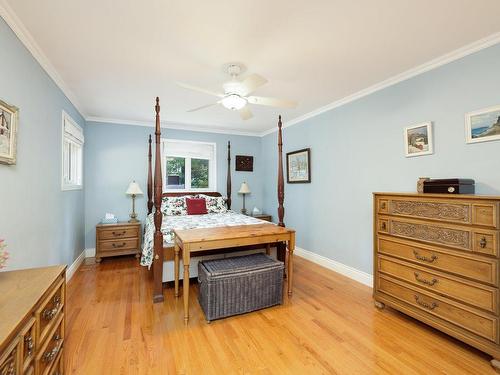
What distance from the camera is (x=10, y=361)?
0.88 metres

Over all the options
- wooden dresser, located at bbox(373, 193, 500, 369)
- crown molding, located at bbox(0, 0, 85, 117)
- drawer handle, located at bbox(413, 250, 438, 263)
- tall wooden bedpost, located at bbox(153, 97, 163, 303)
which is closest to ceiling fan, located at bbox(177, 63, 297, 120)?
tall wooden bedpost, located at bbox(153, 97, 163, 303)

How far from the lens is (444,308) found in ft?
6.40

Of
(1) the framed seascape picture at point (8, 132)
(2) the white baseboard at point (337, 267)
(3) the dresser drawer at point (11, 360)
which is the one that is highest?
(1) the framed seascape picture at point (8, 132)

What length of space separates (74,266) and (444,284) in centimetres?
435

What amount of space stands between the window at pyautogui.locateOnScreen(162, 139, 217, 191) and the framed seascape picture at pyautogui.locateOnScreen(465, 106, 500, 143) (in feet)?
13.4

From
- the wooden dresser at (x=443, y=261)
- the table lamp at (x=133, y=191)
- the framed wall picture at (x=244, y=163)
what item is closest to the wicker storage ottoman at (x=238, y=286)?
the wooden dresser at (x=443, y=261)

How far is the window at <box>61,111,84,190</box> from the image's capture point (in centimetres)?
307

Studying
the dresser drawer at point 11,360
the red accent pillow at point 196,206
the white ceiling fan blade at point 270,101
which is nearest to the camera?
the dresser drawer at point 11,360

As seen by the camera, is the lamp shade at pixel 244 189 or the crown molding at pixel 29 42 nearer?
the crown molding at pixel 29 42

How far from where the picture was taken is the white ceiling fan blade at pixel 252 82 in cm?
207

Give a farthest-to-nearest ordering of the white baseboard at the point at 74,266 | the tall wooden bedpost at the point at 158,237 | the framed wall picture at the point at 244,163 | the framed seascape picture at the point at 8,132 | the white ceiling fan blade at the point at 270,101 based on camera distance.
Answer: the framed wall picture at the point at 244,163 < the white baseboard at the point at 74,266 < the tall wooden bedpost at the point at 158,237 < the white ceiling fan blade at the point at 270,101 < the framed seascape picture at the point at 8,132

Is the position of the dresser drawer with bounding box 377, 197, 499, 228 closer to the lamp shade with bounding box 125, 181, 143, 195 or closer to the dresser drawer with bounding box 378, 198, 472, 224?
the dresser drawer with bounding box 378, 198, 472, 224

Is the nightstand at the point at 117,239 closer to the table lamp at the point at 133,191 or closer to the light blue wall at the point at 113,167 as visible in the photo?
the table lamp at the point at 133,191

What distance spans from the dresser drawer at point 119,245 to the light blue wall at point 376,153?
9.04 ft
